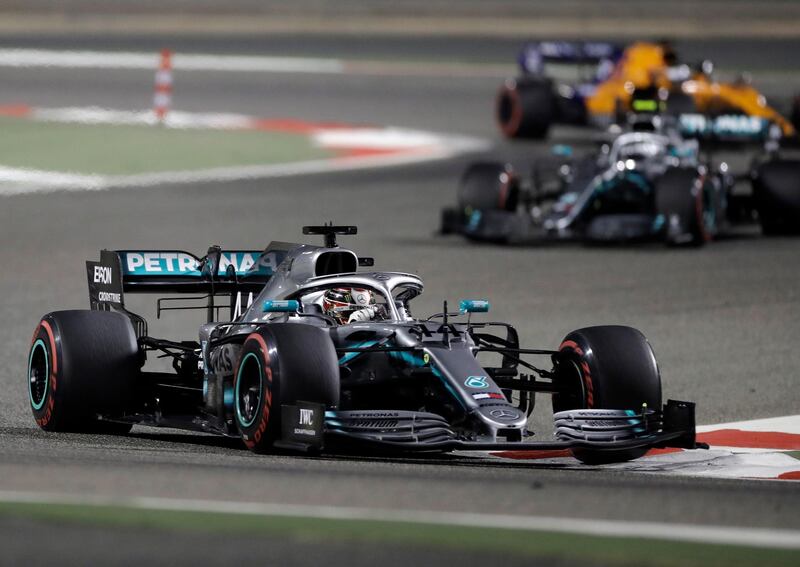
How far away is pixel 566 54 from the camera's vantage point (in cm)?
3206

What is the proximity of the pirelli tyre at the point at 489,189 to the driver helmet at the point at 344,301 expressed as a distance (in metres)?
9.98

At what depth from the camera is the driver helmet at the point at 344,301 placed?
36.4 feet

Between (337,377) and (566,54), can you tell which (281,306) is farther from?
(566,54)

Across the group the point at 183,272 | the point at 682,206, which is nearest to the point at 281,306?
the point at 183,272

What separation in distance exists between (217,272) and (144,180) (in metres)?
14.3

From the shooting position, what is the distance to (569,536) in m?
6.99

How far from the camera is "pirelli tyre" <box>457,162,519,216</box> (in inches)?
832

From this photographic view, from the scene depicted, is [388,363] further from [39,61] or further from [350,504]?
[39,61]

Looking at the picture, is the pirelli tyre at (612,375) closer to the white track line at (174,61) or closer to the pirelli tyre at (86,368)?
the pirelli tyre at (86,368)

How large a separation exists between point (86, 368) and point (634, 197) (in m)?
10.8

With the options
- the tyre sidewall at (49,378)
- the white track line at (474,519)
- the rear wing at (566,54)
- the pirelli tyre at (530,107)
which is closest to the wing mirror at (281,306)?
the tyre sidewall at (49,378)

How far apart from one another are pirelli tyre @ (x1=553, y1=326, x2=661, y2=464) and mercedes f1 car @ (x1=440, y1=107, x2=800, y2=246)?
9717 mm

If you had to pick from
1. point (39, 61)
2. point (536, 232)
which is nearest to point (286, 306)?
point (536, 232)

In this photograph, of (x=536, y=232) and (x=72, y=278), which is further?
(x=536, y=232)
